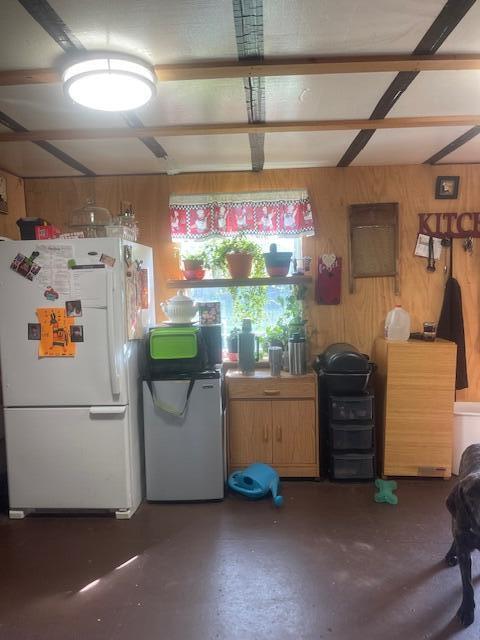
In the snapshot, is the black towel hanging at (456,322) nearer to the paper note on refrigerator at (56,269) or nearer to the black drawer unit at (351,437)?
the black drawer unit at (351,437)

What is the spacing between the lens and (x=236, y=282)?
133 inches

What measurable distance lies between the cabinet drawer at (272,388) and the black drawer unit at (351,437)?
0.30 metres

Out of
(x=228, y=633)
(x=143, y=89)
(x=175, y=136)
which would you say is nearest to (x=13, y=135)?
(x=175, y=136)

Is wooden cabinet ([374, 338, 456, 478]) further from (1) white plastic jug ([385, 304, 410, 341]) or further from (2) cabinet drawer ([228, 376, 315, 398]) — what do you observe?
(2) cabinet drawer ([228, 376, 315, 398])

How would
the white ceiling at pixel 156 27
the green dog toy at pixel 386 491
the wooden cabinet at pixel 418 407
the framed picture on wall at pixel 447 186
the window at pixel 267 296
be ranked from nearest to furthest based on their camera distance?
1. the white ceiling at pixel 156 27
2. the green dog toy at pixel 386 491
3. the wooden cabinet at pixel 418 407
4. the framed picture on wall at pixel 447 186
5. the window at pixel 267 296

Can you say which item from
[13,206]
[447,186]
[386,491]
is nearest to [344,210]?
[447,186]

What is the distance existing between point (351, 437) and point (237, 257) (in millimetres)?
1540

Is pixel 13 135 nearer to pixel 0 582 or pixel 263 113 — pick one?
pixel 263 113

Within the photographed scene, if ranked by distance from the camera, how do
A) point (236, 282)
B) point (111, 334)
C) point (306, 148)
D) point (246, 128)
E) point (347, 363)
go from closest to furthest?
point (246, 128) < point (111, 334) < point (306, 148) < point (347, 363) < point (236, 282)

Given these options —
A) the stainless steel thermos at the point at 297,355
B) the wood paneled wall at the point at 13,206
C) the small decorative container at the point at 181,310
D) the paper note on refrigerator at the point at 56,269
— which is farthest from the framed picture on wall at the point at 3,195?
the stainless steel thermos at the point at 297,355

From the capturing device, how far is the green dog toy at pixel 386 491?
2.85 m

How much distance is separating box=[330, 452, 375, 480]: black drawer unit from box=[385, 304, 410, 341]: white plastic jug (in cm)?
88

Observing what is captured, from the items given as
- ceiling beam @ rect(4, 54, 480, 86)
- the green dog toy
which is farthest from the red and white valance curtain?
the green dog toy

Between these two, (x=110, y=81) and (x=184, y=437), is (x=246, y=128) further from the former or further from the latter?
(x=184, y=437)
